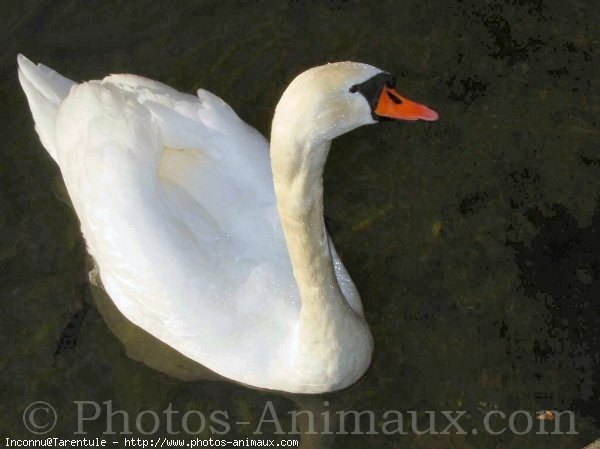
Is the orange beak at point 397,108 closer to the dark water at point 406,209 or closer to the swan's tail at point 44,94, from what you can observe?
the dark water at point 406,209

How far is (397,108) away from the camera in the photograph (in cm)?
388

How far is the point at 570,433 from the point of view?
534cm

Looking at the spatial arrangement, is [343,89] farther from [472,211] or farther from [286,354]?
[472,211]

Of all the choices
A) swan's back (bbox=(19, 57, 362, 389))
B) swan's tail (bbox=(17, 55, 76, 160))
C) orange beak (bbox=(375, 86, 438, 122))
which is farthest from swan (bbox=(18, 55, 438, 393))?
orange beak (bbox=(375, 86, 438, 122))

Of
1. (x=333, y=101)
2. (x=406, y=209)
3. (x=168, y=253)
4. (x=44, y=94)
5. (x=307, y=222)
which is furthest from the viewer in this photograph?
(x=406, y=209)

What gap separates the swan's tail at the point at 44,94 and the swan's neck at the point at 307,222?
2086 millimetres

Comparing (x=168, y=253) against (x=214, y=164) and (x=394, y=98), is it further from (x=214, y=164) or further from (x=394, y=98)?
(x=394, y=98)

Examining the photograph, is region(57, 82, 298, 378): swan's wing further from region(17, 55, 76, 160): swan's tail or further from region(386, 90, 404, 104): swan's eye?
region(386, 90, 404, 104): swan's eye

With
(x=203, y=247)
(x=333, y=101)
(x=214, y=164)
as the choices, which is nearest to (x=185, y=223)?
(x=203, y=247)

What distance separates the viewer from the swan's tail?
5.84 m

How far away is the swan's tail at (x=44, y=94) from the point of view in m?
5.84

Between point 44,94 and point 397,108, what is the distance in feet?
9.24

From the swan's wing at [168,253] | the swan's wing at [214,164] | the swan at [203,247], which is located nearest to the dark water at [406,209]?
the swan at [203,247]

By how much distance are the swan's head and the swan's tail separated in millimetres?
2629
